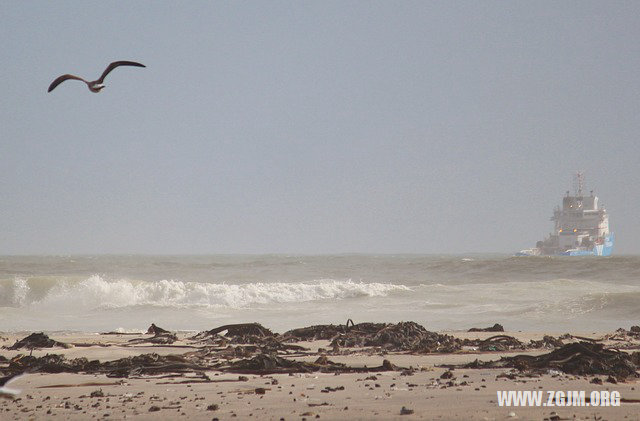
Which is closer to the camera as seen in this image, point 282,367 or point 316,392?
point 316,392

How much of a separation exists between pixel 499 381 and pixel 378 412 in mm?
1727

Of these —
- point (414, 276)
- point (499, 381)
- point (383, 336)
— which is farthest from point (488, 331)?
point (414, 276)

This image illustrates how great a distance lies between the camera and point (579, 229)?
87.9 metres

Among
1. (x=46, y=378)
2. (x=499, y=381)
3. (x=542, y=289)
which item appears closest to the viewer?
(x=499, y=381)

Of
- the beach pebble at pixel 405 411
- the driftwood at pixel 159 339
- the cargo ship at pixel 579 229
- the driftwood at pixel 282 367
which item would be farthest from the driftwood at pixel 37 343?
the cargo ship at pixel 579 229

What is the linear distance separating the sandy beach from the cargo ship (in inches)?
3264

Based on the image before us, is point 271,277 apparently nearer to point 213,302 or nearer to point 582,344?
point 213,302

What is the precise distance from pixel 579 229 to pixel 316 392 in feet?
285

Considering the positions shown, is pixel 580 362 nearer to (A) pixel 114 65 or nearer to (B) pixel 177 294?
(A) pixel 114 65

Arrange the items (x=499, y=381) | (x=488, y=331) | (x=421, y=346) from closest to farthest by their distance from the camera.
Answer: (x=499, y=381), (x=421, y=346), (x=488, y=331)

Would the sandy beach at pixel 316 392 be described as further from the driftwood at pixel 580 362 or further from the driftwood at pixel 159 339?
the driftwood at pixel 159 339

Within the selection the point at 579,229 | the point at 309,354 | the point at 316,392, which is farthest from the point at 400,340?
the point at 579,229

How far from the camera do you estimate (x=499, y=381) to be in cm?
665

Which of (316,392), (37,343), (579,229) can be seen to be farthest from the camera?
(579,229)
